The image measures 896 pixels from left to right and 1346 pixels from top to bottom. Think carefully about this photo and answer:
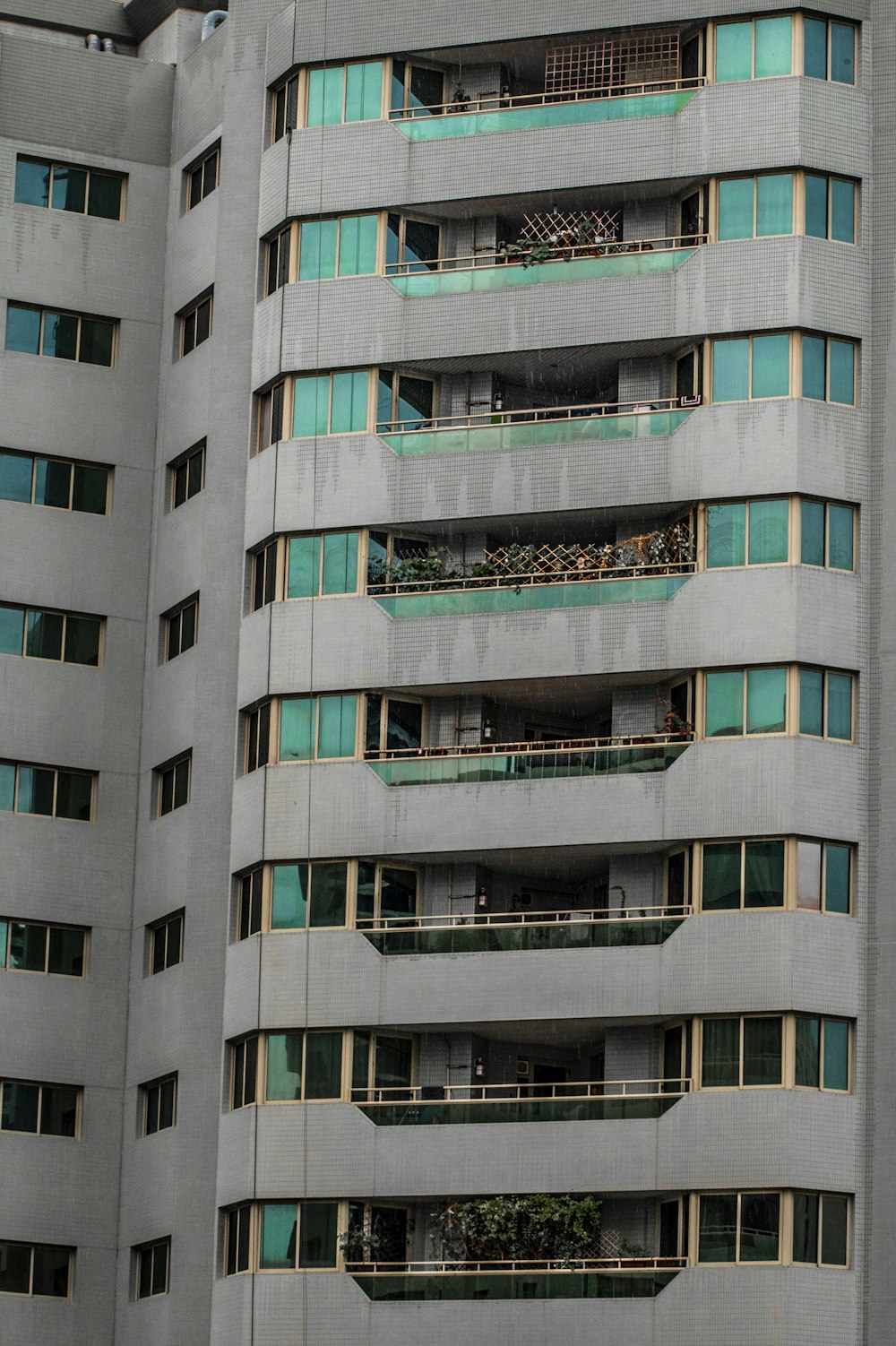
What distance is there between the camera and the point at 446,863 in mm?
64562

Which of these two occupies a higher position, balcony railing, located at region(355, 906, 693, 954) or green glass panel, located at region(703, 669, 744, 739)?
green glass panel, located at region(703, 669, 744, 739)

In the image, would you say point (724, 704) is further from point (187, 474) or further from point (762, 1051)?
point (187, 474)

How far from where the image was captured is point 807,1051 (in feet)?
196

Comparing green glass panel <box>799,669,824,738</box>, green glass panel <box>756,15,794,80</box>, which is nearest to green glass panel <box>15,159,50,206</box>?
green glass panel <box>756,15,794,80</box>

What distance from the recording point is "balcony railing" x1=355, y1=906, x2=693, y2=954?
2424 inches

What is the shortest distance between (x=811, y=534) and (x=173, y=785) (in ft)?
60.9

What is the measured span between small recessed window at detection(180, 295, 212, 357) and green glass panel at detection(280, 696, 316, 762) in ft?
39.7

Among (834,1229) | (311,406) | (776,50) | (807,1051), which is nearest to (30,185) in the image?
(311,406)

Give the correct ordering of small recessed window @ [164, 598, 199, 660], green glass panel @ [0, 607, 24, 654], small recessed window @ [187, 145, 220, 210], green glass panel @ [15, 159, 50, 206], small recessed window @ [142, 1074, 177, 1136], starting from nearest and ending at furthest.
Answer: small recessed window @ [142, 1074, 177, 1136]
small recessed window @ [164, 598, 199, 660]
green glass panel @ [0, 607, 24, 654]
small recessed window @ [187, 145, 220, 210]
green glass panel @ [15, 159, 50, 206]

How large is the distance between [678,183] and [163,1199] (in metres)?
28.8

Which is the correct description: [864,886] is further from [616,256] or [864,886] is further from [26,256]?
[26,256]

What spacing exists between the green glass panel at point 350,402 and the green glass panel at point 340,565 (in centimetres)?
293

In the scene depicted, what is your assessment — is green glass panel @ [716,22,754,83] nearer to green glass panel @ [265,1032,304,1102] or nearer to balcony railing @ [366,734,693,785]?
balcony railing @ [366,734,693,785]

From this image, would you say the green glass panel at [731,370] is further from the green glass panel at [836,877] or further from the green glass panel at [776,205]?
the green glass panel at [836,877]
